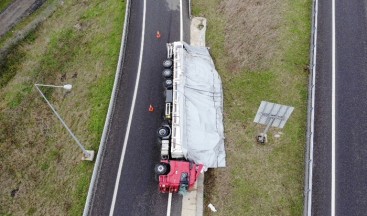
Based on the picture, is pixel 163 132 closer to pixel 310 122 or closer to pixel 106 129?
pixel 106 129

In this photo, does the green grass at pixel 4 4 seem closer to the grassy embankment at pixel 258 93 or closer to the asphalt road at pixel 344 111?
the grassy embankment at pixel 258 93

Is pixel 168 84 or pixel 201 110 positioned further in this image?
pixel 168 84

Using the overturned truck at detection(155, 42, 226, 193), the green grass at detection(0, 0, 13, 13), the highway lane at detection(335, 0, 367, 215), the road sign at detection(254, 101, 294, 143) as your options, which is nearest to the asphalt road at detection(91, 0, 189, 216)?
the overturned truck at detection(155, 42, 226, 193)

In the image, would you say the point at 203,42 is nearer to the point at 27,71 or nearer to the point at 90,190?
the point at 90,190

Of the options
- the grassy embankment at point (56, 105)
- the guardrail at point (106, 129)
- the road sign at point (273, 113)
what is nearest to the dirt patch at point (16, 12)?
the grassy embankment at point (56, 105)

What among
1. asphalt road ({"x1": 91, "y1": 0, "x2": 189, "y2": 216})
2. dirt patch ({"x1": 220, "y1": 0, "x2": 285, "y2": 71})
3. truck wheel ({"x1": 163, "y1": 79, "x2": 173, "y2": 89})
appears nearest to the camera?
asphalt road ({"x1": 91, "y1": 0, "x2": 189, "y2": 216})

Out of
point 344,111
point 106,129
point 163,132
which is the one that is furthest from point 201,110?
point 344,111

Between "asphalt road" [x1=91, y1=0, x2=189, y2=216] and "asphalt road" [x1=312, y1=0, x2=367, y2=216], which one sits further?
"asphalt road" [x1=91, y1=0, x2=189, y2=216]

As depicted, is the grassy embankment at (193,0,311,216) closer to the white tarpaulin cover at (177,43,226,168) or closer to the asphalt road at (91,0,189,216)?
the white tarpaulin cover at (177,43,226,168)
